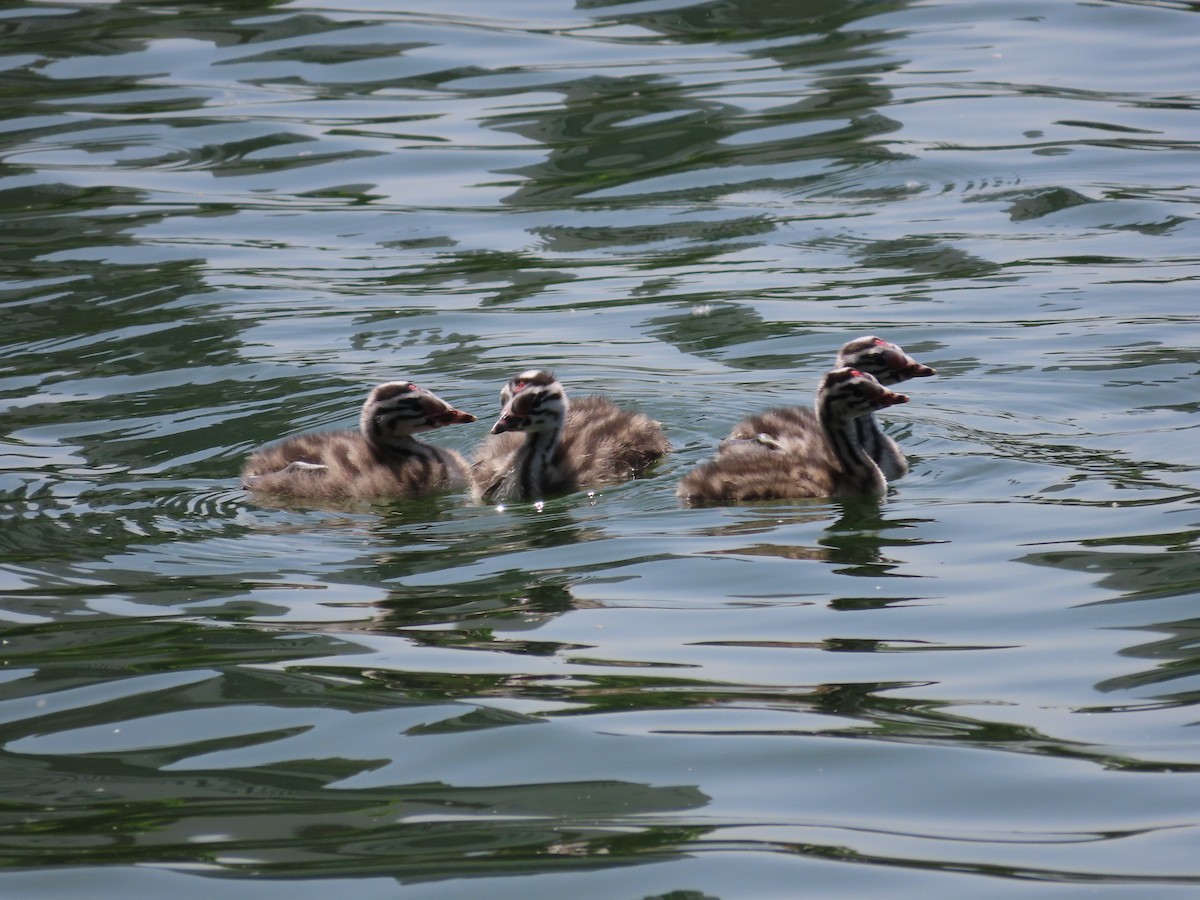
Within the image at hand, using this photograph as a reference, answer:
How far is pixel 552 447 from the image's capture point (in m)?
9.73

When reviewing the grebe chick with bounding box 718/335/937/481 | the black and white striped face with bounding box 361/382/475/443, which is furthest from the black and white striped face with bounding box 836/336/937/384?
the black and white striped face with bounding box 361/382/475/443

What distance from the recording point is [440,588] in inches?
304

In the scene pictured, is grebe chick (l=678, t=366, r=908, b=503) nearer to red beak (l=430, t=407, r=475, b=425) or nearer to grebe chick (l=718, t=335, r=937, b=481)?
grebe chick (l=718, t=335, r=937, b=481)

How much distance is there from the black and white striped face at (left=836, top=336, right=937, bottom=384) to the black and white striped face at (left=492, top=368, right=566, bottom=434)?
5.24ft

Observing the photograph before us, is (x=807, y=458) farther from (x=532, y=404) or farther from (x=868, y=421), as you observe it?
(x=532, y=404)

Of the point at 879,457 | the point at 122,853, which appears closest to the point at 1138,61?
the point at 879,457

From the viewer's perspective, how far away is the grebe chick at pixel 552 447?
31.4 feet

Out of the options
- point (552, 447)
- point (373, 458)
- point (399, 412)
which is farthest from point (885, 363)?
point (373, 458)

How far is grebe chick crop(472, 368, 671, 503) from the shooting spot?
9.58 metres

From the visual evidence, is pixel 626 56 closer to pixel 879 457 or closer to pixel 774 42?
pixel 774 42

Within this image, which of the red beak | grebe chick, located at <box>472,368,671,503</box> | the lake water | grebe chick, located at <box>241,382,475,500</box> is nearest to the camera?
the lake water

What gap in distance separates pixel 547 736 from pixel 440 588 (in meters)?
1.91

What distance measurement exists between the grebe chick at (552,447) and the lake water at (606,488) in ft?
0.58

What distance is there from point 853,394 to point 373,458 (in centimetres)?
242
